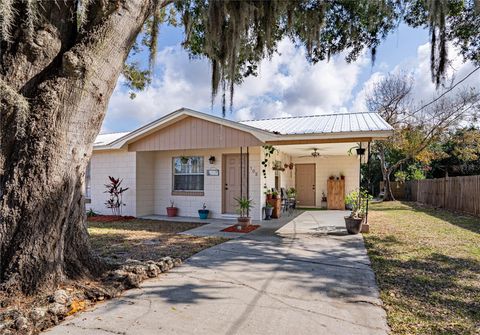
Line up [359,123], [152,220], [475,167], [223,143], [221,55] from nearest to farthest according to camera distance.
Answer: [221,55]
[359,123]
[223,143]
[152,220]
[475,167]

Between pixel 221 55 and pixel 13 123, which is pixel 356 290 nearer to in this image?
pixel 13 123

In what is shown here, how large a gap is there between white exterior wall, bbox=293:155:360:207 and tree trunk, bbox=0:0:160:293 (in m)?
12.1

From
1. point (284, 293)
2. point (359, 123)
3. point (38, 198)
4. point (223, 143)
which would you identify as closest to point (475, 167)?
point (359, 123)

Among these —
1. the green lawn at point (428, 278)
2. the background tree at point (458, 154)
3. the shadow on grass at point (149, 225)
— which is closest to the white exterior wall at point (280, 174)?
the shadow on grass at point (149, 225)

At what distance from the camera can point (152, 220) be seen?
1019cm

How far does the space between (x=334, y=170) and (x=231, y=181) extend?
592 cm

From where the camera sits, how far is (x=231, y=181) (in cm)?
1049

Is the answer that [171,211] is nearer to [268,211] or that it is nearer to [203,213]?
[203,213]

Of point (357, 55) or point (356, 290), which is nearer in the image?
point (356, 290)

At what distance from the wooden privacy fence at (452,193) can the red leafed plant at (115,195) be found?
12097 millimetres

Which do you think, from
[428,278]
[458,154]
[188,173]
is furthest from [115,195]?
[458,154]

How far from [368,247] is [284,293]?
321cm

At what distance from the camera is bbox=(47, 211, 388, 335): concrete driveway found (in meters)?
2.80

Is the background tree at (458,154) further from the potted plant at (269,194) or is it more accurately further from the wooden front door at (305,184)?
the potted plant at (269,194)
